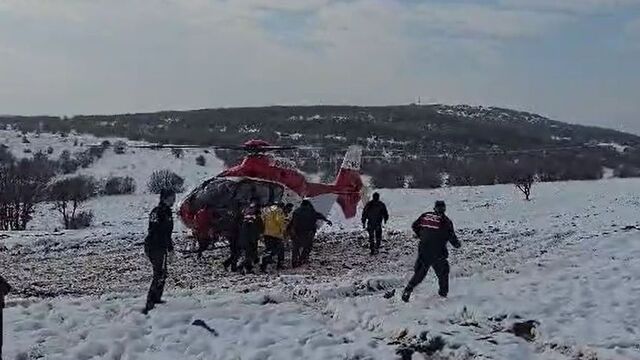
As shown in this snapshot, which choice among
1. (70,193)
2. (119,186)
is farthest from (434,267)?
(119,186)

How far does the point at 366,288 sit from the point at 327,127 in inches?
3793

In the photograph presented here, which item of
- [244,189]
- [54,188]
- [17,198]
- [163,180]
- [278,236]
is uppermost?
[244,189]

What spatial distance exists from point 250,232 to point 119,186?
45536mm

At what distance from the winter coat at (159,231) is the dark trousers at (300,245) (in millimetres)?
5847

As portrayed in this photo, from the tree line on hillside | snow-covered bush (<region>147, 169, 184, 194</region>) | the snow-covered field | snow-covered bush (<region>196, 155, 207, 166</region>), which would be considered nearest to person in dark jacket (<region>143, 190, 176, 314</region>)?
the snow-covered field

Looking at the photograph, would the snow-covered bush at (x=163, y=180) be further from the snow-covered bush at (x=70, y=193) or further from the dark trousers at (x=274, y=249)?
the dark trousers at (x=274, y=249)

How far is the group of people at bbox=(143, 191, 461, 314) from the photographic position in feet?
41.2

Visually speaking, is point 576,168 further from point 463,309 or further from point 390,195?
point 463,309

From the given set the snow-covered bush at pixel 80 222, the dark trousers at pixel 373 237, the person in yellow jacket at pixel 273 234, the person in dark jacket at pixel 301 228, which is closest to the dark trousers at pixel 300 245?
the person in dark jacket at pixel 301 228

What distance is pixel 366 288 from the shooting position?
14805 mm

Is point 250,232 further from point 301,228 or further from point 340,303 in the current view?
point 340,303

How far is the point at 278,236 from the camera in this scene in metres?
17.8

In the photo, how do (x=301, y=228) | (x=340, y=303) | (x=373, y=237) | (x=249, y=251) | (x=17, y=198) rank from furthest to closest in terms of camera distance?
1. (x=17, y=198)
2. (x=373, y=237)
3. (x=301, y=228)
4. (x=249, y=251)
5. (x=340, y=303)

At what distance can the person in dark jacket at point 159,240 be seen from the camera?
1247 centimetres
